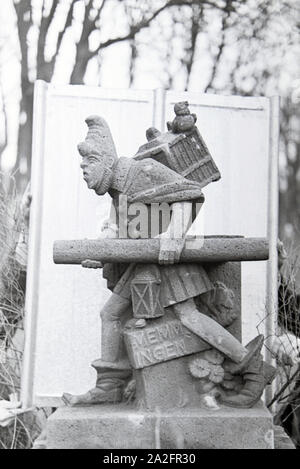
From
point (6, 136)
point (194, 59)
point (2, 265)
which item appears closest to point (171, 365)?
point (2, 265)

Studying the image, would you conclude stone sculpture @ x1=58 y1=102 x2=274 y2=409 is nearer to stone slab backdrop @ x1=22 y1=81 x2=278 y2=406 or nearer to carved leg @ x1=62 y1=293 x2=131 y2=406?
carved leg @ x1=62 y1=293 x2=131 y2=406

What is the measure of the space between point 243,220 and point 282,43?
12.0 ft

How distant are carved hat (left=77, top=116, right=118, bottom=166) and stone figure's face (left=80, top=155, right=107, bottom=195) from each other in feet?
0.08

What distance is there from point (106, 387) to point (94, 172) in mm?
1116

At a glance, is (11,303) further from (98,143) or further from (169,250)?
(169,250)

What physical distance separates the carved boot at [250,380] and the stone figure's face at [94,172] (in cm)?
113

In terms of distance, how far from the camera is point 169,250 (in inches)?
108

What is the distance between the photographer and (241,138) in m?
4.73

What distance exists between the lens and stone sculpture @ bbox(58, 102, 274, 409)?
285 centimetres

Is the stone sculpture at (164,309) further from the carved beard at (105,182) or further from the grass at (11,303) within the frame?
the grass at (11,303)

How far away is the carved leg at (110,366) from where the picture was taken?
2.96 m

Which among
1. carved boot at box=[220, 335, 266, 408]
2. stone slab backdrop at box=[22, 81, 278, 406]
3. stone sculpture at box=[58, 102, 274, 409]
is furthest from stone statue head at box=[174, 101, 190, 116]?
stone slab backdrop at box=[22, 81, 278, 406]

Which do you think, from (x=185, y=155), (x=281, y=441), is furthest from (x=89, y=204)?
(x=281, y=441)

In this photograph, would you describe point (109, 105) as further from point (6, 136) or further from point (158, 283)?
point (6, 136)
